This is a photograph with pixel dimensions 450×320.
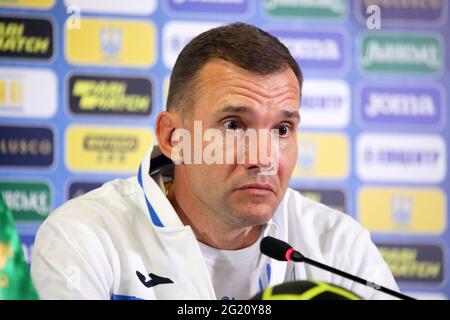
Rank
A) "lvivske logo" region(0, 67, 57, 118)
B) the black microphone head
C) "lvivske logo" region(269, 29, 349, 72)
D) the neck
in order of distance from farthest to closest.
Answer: "lvivske logo" region(269, 29, 349, 72) < "lvivske logo" region(0, 67, 57, 118) < the neck < the black microphone head

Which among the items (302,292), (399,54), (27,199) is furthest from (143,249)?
(399,54)

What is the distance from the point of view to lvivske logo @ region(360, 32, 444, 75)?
3150mm

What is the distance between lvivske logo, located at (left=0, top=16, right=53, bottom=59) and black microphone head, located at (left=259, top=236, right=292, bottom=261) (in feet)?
5.22

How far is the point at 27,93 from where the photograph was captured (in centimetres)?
289

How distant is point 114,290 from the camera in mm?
Answer: 1874

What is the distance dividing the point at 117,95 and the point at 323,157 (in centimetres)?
84

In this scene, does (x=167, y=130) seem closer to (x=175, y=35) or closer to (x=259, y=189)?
(x=259, y=189)

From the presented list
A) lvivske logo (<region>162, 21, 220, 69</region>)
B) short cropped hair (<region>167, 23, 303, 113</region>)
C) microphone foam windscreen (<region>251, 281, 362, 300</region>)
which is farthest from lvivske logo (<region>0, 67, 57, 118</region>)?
microphone foam windscreen (<region>251, 281, 362, 300</region>)

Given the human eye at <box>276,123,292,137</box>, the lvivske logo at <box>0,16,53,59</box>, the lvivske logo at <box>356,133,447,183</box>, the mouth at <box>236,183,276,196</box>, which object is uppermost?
the lvivske logo at <box>0,16,53,59</box>

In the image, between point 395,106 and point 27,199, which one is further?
→ point 395,106

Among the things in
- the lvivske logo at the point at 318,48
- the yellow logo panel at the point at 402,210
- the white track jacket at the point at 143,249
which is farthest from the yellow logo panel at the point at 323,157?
the white track jacket at the point at 143,249

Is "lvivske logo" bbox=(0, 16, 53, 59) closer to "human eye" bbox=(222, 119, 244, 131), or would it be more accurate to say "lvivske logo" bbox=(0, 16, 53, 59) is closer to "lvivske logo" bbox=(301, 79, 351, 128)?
"lvivske logo" bbox=(301, 79, 351, 128)

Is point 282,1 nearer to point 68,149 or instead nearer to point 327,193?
point 327,193
